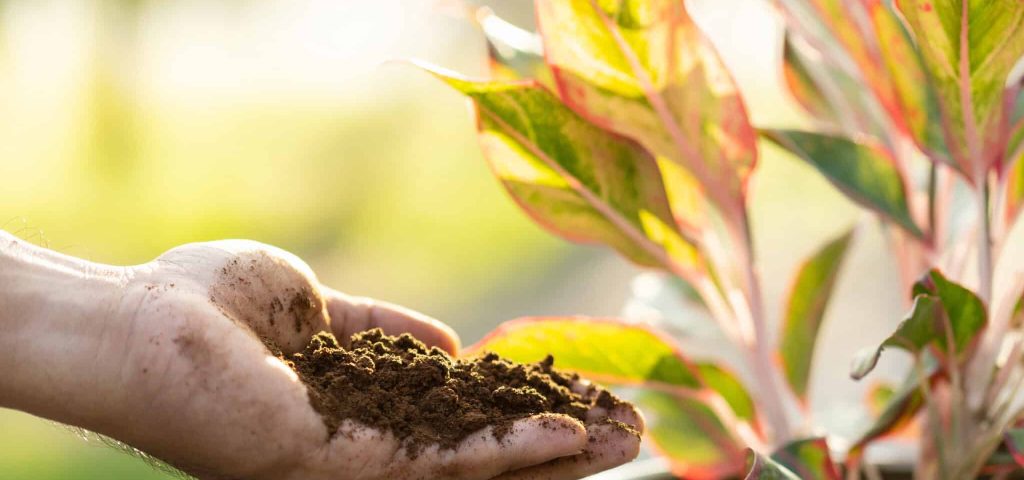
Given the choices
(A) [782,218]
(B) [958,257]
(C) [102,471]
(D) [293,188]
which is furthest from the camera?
(D) [293,188]

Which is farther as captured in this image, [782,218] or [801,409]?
[782,218]

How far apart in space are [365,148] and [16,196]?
152 cm

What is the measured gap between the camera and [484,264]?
4078mm

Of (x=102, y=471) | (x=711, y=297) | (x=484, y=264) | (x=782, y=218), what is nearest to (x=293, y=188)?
(x=484, y=264)

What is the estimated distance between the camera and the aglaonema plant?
2.96 ft

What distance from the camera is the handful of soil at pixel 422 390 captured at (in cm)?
84

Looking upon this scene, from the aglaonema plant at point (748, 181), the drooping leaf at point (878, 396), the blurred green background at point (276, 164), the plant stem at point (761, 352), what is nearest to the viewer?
the aglaonema plant at point (748, 181)

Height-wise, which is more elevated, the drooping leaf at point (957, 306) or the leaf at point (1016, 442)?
the drooping leaf at point (957, 306)

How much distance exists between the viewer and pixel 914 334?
888mm

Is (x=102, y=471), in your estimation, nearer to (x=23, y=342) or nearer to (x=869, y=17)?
(x=23, y=342)

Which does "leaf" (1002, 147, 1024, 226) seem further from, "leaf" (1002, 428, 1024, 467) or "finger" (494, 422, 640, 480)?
"finger" (494, 422, 640, 480)

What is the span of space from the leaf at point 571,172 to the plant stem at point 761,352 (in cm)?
8

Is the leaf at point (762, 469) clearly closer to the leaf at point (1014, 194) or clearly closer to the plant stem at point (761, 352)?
the plant stem at point (761, 352)

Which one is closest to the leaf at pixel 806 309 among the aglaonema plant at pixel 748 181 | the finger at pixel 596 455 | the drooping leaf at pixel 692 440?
the aglaonema plant at pixel 748 181
